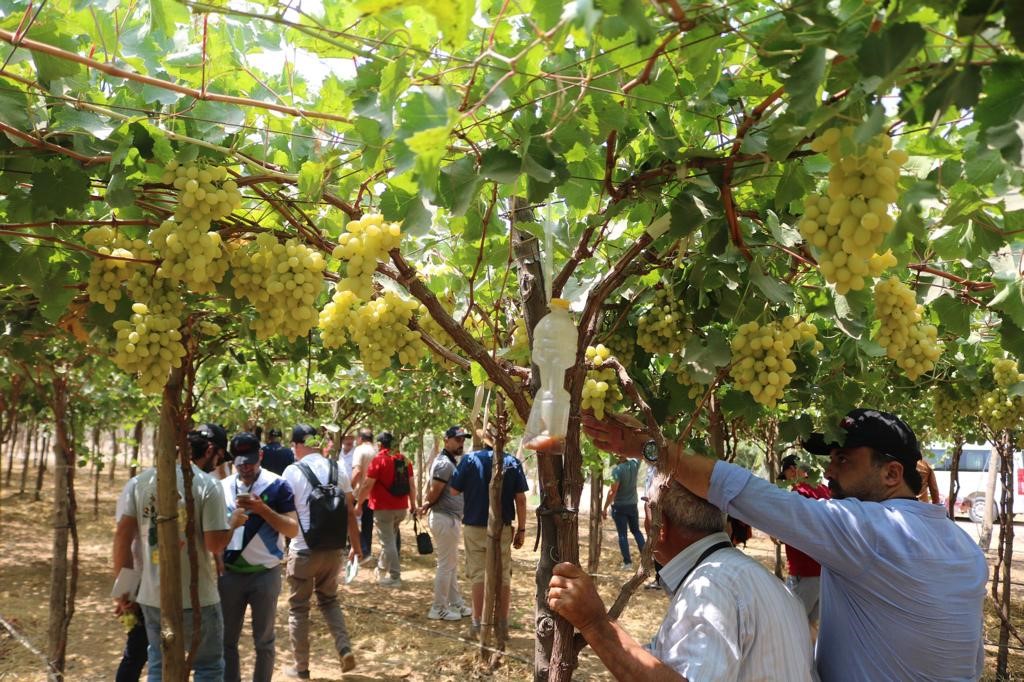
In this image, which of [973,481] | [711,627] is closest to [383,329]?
[711,627]

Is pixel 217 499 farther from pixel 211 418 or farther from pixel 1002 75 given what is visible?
pixel 211 418

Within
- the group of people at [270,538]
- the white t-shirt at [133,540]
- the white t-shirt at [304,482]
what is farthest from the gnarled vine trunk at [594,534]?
the white t-shirt at [133,540]

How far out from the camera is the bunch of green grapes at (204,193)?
1.64 meters

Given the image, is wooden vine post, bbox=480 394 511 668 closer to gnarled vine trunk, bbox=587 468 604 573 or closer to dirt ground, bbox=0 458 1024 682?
dirt ground, bbox=0 458 1024 682

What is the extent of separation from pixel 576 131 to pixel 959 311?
171 cm

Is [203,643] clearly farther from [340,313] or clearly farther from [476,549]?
[476,549]

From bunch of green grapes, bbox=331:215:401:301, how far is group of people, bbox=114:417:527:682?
1.90 metres

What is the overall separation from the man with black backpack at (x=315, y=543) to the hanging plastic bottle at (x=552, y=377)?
4246mm

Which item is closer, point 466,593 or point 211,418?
point 466,593

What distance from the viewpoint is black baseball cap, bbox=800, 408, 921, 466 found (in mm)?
2391

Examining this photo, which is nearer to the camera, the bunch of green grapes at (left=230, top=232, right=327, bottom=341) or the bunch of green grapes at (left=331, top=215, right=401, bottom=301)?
the bunch of green grapes at (left=331, top=215, right=401, bottom=301)

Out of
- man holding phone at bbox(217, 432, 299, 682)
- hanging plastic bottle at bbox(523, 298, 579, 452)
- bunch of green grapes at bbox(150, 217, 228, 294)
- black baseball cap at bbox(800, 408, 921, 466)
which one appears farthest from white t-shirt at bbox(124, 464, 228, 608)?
black baseball cap at bbox(800, 408, 921, 466)

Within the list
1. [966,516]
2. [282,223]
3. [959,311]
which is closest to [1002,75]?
[959,311]

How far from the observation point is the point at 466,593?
9.09 metres
